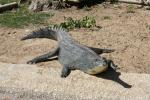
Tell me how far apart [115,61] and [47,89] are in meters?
1.37

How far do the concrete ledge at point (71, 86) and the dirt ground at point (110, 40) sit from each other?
370mm

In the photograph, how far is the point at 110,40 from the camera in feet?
27.8

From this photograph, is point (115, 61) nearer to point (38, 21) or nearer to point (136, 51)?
point (136, 51)

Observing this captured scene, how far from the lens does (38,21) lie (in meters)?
9.76

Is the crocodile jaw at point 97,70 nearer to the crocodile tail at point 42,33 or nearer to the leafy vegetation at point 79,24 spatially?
the crocodile tail at point 42,33

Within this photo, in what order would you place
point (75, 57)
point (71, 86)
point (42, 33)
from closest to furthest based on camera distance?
point (71, 86)
point (75, 57)
point (42, 33)

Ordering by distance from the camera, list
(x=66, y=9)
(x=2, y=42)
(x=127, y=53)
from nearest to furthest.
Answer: (x=127, y=53), (x=2, y=42), (x=66, y=9)

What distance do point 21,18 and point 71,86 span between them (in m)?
3.45

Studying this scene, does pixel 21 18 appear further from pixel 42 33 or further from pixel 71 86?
pixel 71 86

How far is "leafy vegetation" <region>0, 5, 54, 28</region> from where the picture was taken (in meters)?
9.63

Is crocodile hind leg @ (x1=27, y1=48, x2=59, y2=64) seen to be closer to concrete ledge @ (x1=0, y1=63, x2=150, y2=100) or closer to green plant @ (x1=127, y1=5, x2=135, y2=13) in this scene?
concrete ledge @ (x1=0, y1=63, x2=150, y2=100)

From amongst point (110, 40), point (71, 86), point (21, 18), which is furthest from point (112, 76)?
point (21, 18)

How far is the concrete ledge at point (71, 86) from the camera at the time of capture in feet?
21.9

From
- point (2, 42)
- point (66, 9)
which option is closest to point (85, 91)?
point (2, 42)
